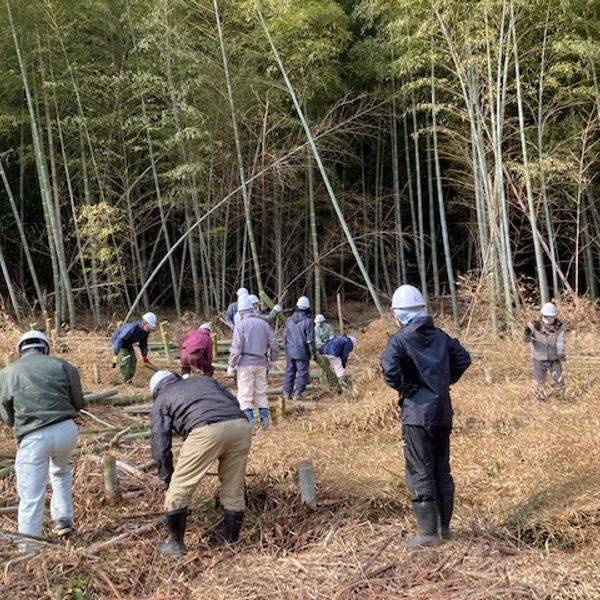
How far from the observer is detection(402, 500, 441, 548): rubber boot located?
3.03m

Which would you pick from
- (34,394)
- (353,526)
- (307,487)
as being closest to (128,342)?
(34,394)

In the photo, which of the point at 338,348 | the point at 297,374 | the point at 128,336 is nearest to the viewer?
the point at 297,374

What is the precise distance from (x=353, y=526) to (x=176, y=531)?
0.88 meters

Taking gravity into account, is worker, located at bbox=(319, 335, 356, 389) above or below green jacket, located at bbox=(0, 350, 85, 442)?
below

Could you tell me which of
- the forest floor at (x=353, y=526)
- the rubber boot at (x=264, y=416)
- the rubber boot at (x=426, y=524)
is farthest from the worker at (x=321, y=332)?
the rubber boot at (x=426, y=524)

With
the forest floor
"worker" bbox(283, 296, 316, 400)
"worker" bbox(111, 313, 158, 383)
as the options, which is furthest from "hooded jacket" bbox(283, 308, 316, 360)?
the forest floor

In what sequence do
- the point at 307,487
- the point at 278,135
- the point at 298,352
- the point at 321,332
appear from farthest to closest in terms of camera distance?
the point at 278,135 < the point at 321,332 < the point at 298,352 < the point at 307,487

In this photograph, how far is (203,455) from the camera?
3.13m

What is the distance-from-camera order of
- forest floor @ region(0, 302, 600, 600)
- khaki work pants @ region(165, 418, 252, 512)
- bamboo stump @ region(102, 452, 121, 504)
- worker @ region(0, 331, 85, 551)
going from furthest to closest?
bamboo stump @ region(102, 452, 121, 504) < worker @ region(0, 331, 85, 551) < khaki work pants @ region(165, 418, 252, 512) < forest floor @ region(0, 302, 600, 600)

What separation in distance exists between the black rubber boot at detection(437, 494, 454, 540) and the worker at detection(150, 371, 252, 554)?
970 millimetres

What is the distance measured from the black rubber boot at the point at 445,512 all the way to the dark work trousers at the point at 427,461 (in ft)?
0.08

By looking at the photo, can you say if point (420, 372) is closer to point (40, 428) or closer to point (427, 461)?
point (427, 461)

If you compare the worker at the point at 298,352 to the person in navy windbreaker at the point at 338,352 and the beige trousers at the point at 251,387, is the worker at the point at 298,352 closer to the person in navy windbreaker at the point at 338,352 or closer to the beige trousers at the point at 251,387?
the person in navy windbreaker at the point at 338,352

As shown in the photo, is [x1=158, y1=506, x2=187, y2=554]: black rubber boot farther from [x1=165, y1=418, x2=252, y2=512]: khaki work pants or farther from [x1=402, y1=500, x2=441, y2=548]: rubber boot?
[x1=402, y1=500, x2=441, y2=548]: rubber boot
